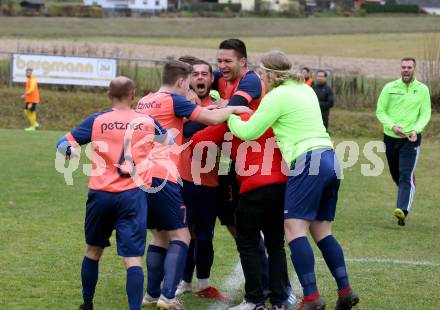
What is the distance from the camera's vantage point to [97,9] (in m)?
81.1

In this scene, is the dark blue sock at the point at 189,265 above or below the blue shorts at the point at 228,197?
below

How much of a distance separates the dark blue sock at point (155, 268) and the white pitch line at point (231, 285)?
1.60 ft

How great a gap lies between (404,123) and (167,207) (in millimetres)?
5690

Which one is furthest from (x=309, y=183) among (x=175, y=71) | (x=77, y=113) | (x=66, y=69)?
(x=66, y=69)

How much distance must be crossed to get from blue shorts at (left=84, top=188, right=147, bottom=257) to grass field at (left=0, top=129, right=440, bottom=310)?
99cm

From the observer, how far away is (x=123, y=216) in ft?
21.9

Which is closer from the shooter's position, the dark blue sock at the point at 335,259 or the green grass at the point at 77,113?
the dark blue sock at the point at 335,259

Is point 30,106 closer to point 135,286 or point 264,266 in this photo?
point 264,266

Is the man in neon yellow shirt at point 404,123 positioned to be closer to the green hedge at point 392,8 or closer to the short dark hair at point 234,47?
the short dark hair at point 234,47

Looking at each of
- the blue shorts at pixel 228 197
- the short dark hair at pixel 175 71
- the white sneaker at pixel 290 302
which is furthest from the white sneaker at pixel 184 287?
the short dark hair at pixel 175 71

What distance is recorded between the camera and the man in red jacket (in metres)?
7.23

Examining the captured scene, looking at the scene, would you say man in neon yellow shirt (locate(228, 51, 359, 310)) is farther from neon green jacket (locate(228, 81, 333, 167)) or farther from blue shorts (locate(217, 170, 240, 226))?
blue shorts (locate(217, 170, 240, 226))

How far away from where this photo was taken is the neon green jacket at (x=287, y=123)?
7.03m

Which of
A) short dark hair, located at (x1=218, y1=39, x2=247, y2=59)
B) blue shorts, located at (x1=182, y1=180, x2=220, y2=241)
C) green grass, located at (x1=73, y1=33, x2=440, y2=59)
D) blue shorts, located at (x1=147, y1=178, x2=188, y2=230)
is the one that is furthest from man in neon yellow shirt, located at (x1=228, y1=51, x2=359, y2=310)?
green grass, located at (x1=73, y1=33, x2=440, y2=59)
